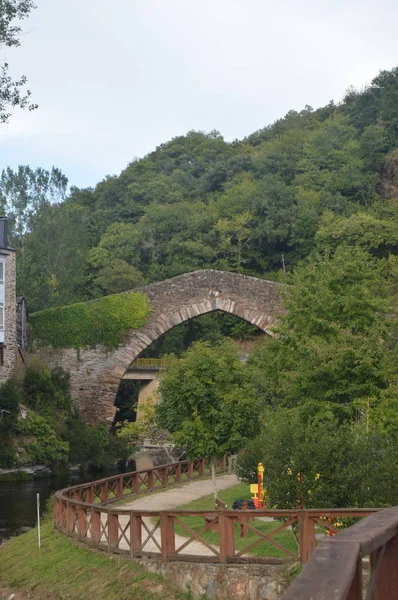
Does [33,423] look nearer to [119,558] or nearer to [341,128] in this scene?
[119,558]

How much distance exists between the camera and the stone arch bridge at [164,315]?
109 ft

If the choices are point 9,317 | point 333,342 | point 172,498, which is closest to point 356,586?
point 172,498

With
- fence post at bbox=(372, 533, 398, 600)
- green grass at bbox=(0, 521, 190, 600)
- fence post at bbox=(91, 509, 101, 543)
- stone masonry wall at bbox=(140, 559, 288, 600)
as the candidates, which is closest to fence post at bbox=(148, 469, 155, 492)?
green grass at bbox=(0, 521, 190, 600)

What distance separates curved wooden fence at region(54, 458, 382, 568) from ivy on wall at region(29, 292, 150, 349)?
19.4 m

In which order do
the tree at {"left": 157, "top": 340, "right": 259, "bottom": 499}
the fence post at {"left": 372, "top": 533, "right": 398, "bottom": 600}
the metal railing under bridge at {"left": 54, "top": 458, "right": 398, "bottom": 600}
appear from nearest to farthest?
the metal railing under bridge at {"left": 54, "top": 458, "right": 398, "bottom": 600}, the fence post at {"left": 372, "top": 533, "right": 398, "bottom": 600}, the tree at {"left": 157, "top": 340, "right": 259, "bottom": 499}

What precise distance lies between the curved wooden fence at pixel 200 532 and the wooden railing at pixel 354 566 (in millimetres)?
5437

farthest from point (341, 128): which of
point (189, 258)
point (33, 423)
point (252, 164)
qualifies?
point (33, 423)

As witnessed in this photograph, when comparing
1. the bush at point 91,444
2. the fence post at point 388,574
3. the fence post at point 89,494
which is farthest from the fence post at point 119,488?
the bush at point 91,444

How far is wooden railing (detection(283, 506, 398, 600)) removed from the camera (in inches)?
60.5

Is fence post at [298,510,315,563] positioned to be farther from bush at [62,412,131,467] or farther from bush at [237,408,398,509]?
bush at [62,412,131,467]

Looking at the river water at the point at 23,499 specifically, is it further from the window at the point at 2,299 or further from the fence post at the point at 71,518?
the window at the point at 2,299

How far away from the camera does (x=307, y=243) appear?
45.6 m

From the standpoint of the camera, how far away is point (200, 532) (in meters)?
8.70

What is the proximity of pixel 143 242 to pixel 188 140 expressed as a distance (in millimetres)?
19587
